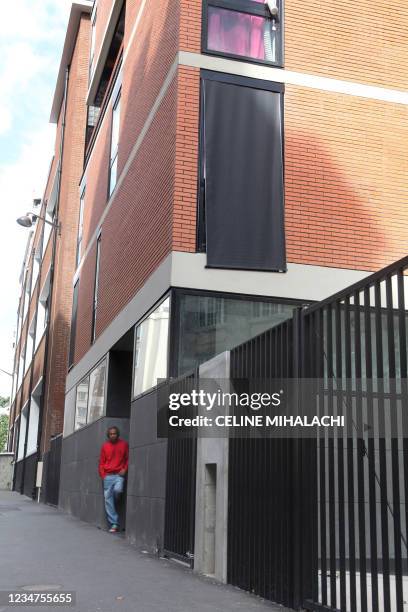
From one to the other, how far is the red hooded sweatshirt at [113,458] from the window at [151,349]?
5.03ft

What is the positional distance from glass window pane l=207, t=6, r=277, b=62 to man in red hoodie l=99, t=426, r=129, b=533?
23.1 ft

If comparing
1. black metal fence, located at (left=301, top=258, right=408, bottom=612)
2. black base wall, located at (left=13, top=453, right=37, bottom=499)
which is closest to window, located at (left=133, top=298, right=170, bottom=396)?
black metal fence, located at (left=301, top=258, right=408, bottom=612)

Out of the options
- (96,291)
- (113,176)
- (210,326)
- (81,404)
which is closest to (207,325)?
(210,326)

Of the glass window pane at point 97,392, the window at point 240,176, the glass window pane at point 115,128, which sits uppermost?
the glass window pane at point 115,128

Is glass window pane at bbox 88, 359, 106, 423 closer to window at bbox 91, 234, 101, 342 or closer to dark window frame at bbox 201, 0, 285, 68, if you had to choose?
window at bbox 91, 234, 101, 342

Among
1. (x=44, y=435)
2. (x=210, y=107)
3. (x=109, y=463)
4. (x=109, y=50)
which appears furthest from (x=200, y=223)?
(x=44, y=435)

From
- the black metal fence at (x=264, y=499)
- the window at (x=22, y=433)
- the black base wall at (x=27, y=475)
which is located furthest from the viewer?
the window at (x=22, y=433)

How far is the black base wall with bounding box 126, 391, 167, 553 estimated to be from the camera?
10188mm

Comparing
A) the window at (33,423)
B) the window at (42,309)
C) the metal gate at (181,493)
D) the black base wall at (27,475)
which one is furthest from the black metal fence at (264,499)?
the window at (33,423)

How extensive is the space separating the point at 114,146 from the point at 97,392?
5.79 meters

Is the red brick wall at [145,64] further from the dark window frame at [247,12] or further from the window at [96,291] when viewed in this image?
the window at [96,291]

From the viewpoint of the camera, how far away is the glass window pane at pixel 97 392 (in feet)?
52.8

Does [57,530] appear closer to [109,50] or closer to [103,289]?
[103,289]

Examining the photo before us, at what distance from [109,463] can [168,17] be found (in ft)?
26.2
